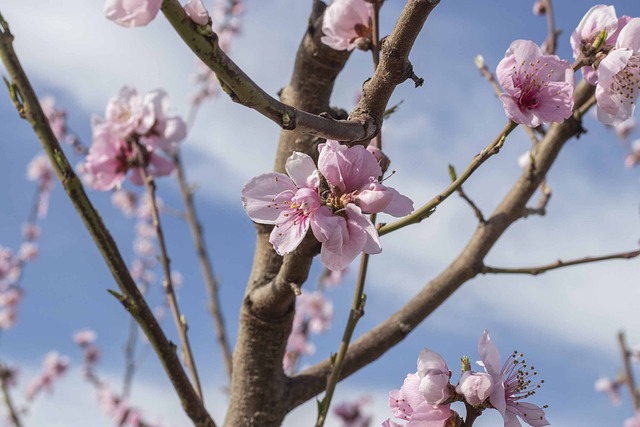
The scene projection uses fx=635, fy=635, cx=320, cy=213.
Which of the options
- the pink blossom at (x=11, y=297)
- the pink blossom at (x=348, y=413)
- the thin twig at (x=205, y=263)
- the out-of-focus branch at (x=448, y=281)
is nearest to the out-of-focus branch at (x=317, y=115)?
the out-of-focus branch at (x=448, y=281)

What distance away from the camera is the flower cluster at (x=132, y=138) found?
6.70 feet

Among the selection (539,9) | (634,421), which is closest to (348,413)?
(634,421)

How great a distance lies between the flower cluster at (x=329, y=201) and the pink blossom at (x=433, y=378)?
0.22m

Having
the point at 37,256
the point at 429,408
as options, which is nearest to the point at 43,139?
the point at 429,408

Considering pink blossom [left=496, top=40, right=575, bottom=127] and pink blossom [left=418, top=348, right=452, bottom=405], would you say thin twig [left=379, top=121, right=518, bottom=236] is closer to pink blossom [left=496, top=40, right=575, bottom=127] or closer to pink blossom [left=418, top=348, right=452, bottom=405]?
pink blossom [left=496, top=40, right=575, bottom=127]

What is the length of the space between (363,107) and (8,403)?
2764 mm

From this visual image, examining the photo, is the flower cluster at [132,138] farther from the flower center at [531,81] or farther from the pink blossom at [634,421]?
the pink blossom at [634,421]

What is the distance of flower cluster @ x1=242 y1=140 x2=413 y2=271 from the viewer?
1.01 metres

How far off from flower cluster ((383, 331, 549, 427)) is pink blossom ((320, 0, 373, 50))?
0.81 metres

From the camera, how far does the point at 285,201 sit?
1.08m

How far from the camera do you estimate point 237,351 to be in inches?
65.7

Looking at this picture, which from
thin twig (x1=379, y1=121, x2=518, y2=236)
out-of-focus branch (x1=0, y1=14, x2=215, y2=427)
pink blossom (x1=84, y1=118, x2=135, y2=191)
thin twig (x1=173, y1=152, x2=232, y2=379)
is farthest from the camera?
thin twig (x1=173, y1=152, x2=232, y2=379)

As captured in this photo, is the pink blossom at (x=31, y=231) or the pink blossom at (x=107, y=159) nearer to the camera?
the pink blossom at (x=107, y=159)

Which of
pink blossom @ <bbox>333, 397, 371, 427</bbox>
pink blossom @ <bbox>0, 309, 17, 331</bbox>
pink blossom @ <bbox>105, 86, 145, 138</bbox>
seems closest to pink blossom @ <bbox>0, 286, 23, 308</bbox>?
pink blossom @ <bbox>0, 309, 17, 331</bbox>
